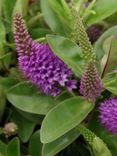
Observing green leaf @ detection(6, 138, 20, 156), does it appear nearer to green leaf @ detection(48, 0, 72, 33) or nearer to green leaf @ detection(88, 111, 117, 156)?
green leaf @ detection(88, 111, 117, 156)

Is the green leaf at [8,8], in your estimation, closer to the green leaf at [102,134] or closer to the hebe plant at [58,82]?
the hebe plant at [58,82]

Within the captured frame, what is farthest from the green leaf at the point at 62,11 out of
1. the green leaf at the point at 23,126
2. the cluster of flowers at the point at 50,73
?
the green leaf at the point at 23,126

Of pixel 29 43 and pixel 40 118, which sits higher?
pixel 29 43

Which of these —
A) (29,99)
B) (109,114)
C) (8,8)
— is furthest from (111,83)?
(8,8)

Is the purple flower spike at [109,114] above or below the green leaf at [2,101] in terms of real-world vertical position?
below

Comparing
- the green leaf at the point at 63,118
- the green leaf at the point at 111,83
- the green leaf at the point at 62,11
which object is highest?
the green leaf at the point at 62,11

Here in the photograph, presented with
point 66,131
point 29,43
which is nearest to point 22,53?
point 29,43

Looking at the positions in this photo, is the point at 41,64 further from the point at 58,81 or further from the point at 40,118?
the point at 40,118

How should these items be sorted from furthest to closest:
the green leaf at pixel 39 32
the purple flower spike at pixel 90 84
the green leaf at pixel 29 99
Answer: the green leaf at pixel 39 32 → the green leaf at pixel 29 99 → the purple flower spike at pixel 90 84
